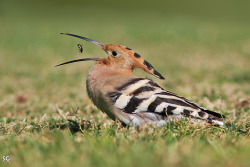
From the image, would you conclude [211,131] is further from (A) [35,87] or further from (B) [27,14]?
(B) [27,14]

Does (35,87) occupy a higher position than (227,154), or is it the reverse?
(227,154)

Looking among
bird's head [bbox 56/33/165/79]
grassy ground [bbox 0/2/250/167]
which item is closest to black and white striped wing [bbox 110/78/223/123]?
grassy ground [bbox 0/2/250/167]

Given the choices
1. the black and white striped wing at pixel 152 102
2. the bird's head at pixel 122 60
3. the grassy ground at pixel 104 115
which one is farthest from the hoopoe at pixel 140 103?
the bird's head at pixel 122 60

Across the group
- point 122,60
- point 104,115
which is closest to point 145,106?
point 122,60


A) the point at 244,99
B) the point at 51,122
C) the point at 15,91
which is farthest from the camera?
the point at 15,91

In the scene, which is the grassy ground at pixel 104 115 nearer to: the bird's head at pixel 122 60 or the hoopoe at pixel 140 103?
the hoopoe at pixel 140 103

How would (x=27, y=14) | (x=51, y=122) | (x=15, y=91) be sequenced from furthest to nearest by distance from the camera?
(x=27, y=14), (x=15, y=91), (x=51, y=122)

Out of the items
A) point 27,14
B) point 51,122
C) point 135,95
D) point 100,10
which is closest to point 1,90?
point 51,122

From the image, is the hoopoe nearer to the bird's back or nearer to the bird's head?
the bird's back
